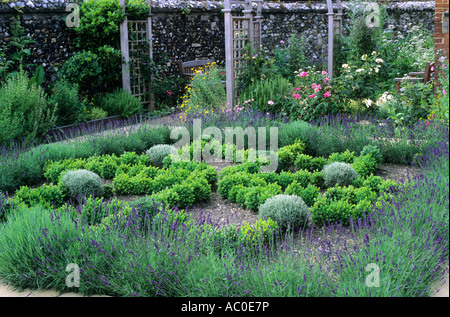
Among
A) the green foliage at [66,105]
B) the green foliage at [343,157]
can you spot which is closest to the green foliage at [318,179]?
the green foliage at [343,157]

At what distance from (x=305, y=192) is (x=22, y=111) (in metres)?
4.67

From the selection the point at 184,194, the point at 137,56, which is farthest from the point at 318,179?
the point at 137,56

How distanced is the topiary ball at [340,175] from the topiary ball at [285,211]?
3.18ft

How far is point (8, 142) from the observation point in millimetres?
6820

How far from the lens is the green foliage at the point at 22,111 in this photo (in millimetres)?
7082

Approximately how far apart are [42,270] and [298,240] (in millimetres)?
1917

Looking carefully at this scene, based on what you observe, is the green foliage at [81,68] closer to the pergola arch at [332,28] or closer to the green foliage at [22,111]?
the green foliage at [22,111]

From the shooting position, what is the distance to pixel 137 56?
33.9 feet

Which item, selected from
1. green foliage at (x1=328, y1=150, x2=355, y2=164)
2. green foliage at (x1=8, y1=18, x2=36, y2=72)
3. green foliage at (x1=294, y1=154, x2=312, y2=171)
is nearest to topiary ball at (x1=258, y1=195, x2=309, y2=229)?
green foliage at (x1=294, y1=154, x2=312, y2=171)

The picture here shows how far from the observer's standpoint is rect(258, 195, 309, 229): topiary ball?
4234 mm

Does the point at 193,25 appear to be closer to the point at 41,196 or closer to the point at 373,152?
the point at 373,152

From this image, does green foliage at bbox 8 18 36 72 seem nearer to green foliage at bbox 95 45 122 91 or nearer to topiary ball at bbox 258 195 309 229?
green foliage at bbox 95 45 122 91

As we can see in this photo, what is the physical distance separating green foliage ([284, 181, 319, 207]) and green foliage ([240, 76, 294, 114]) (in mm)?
3755
